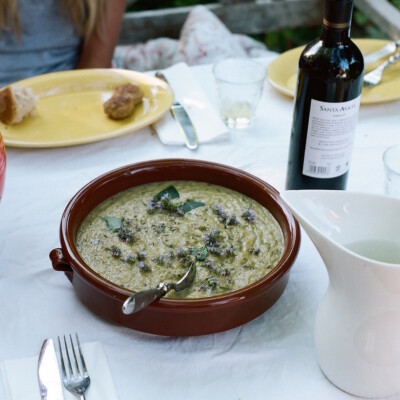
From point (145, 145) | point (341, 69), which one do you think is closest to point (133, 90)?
point (145, 145)

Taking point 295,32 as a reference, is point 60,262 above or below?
above

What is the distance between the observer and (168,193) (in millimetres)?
1009

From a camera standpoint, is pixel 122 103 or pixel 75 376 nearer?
pixel 75 376

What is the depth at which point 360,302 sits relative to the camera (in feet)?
2.19

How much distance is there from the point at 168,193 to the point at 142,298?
301 mm

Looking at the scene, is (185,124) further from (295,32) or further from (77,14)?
(295,32)

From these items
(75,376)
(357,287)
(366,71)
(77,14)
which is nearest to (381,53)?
(366,71)

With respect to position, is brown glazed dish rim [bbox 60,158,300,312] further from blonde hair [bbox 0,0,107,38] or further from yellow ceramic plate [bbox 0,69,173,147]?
blonde hair [bbox 0,0,107,38]

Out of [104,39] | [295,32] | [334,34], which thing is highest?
[334,34]

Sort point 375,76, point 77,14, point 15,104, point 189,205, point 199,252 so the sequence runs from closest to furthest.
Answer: point 199,252
point 189,205
point 15,104
point 375,76
point 77,14

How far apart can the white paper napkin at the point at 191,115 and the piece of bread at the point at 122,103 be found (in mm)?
72

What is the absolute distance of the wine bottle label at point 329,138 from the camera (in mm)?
945

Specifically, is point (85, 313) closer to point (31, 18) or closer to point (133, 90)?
point (133, 90)

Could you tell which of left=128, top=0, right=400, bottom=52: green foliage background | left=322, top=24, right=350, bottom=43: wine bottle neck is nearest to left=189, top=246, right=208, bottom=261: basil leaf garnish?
left=322, top=24, right=350, bottom=43: wine bottle neck
